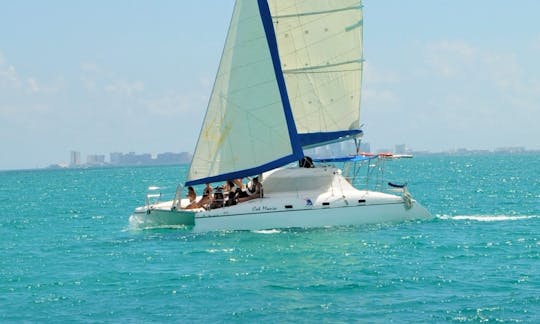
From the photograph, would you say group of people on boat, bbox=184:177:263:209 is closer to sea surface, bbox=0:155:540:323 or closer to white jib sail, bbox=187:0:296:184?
white jib sail, bbox=187:0:296:184

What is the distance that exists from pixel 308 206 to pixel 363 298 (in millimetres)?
13490

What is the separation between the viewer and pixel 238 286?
25.8m

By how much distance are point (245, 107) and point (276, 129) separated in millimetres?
1551

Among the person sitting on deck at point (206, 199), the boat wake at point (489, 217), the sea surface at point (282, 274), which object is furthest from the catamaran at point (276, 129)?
the boat wake at point (489, 217)

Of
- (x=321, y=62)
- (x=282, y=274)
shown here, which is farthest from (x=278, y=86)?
(x=282, y=274)

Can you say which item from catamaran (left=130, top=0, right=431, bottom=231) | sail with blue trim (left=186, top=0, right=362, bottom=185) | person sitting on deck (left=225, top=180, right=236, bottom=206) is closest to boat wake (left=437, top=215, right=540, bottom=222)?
catamaran (left=130, top=0, right=431, bottom=231)

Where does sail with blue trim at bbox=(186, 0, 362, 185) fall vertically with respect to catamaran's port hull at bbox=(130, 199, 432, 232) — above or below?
above

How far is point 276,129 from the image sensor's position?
126 ft

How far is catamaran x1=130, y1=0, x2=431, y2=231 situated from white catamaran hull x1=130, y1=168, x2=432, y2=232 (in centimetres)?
4

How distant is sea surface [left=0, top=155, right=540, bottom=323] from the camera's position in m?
22.4

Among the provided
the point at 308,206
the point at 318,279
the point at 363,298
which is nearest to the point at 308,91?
the point at 308,206

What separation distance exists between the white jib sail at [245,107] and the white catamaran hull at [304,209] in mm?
1460

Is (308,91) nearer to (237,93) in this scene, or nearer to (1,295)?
(237,93)

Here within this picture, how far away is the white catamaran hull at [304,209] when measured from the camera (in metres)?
36.9
